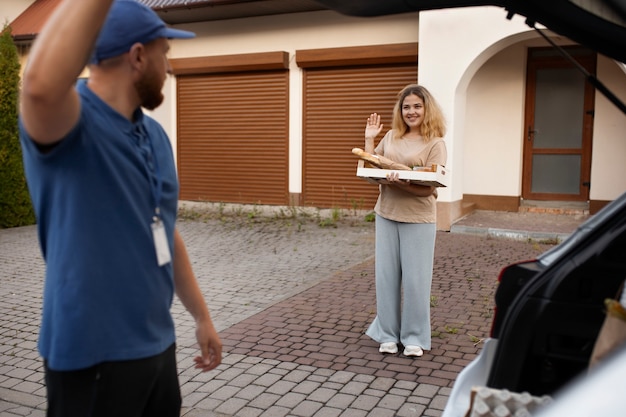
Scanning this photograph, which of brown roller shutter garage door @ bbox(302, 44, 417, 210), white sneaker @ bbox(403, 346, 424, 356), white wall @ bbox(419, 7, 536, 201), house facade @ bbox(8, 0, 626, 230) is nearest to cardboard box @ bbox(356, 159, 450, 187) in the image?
white sneaker @ bbox(403, 346, 424, 356)

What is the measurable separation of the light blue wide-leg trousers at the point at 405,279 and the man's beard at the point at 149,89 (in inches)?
132

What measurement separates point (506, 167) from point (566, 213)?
54.6 inches

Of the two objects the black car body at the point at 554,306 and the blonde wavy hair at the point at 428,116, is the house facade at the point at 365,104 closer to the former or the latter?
the blonde wavy hair at the point at 428,116

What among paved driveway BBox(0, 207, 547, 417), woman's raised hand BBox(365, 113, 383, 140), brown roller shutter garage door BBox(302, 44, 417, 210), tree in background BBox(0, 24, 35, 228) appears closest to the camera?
paved driveway BBox(0, 207, 547, 417)

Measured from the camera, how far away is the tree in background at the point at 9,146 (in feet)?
41.9

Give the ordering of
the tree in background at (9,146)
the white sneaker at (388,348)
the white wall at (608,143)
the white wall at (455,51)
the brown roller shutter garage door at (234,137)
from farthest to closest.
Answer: the brown roller shutter garage door at (234,137), the tree in background at (9,146), the white wall at (608,143), the white wall at (455,51), the white sneaker at (388,348)

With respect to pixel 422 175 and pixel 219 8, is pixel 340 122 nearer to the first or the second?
pixel 219 8

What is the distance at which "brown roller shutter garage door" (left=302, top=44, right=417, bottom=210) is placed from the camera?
1320 cm

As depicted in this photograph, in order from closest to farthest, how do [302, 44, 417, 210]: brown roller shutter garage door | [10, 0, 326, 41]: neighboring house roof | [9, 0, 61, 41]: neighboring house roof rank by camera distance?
[302, 44, 417, 210]: brown roller shutter garage door
[10, 0, 326, 41]: neighboring house roof
[9, 0, 61, 41]: neighboring house roof

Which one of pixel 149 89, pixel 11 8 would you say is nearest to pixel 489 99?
pixel 149 89

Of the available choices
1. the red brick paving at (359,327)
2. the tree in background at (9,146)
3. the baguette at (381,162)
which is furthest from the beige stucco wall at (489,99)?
the tree in background at (9,146)

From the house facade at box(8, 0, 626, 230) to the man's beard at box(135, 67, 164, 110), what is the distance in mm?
9197

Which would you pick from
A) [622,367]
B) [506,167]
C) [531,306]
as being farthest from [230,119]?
[622,367]

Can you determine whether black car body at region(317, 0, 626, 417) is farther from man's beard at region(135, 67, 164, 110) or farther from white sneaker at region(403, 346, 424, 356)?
white sneaker at region(403, 346, 424, 356)
